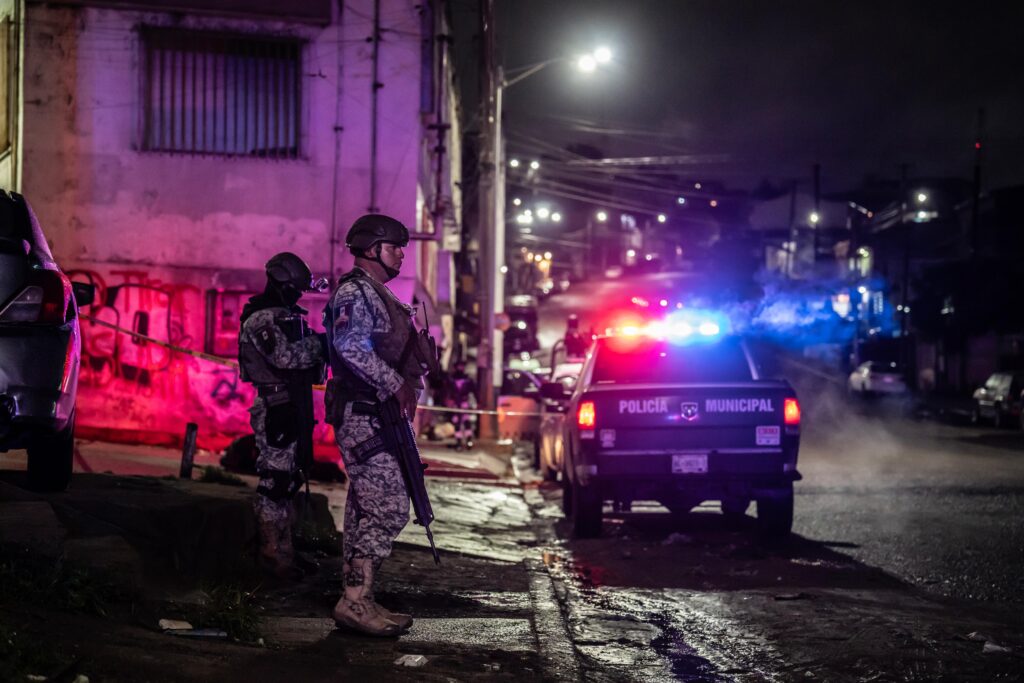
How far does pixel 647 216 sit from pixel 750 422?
294ft

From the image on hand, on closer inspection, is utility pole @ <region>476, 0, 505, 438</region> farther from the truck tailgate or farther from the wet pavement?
the truck tailgate

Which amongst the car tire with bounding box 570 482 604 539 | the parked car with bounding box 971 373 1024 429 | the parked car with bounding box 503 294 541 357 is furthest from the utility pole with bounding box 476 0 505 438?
the parked car with bounding box 503 294 541 357

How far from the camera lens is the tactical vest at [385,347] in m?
5.45

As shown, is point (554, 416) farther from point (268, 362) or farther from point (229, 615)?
point (229, 615)

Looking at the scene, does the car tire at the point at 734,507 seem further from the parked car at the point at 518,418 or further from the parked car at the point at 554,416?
the parked car at the point at 518,418

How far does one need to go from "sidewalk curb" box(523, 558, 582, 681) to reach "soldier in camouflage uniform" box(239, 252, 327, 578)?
1.58 meters

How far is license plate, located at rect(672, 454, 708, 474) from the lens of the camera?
31.1 feet

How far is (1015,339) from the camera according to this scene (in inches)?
1788

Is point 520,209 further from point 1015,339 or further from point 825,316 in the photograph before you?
point 1015,339

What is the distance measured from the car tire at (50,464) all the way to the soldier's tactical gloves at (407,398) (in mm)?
2129

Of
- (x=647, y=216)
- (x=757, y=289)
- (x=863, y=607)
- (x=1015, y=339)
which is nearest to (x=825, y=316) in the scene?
(x=757, y=289)

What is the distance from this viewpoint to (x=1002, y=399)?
2794 centimetres

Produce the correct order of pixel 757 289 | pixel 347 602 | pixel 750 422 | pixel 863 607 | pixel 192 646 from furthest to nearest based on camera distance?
1. pixel 757 289
2. pixel 750 422
3. pixel 863 607
4. pixel 347 602
5. pixel 192 646

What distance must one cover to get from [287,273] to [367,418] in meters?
1.89
